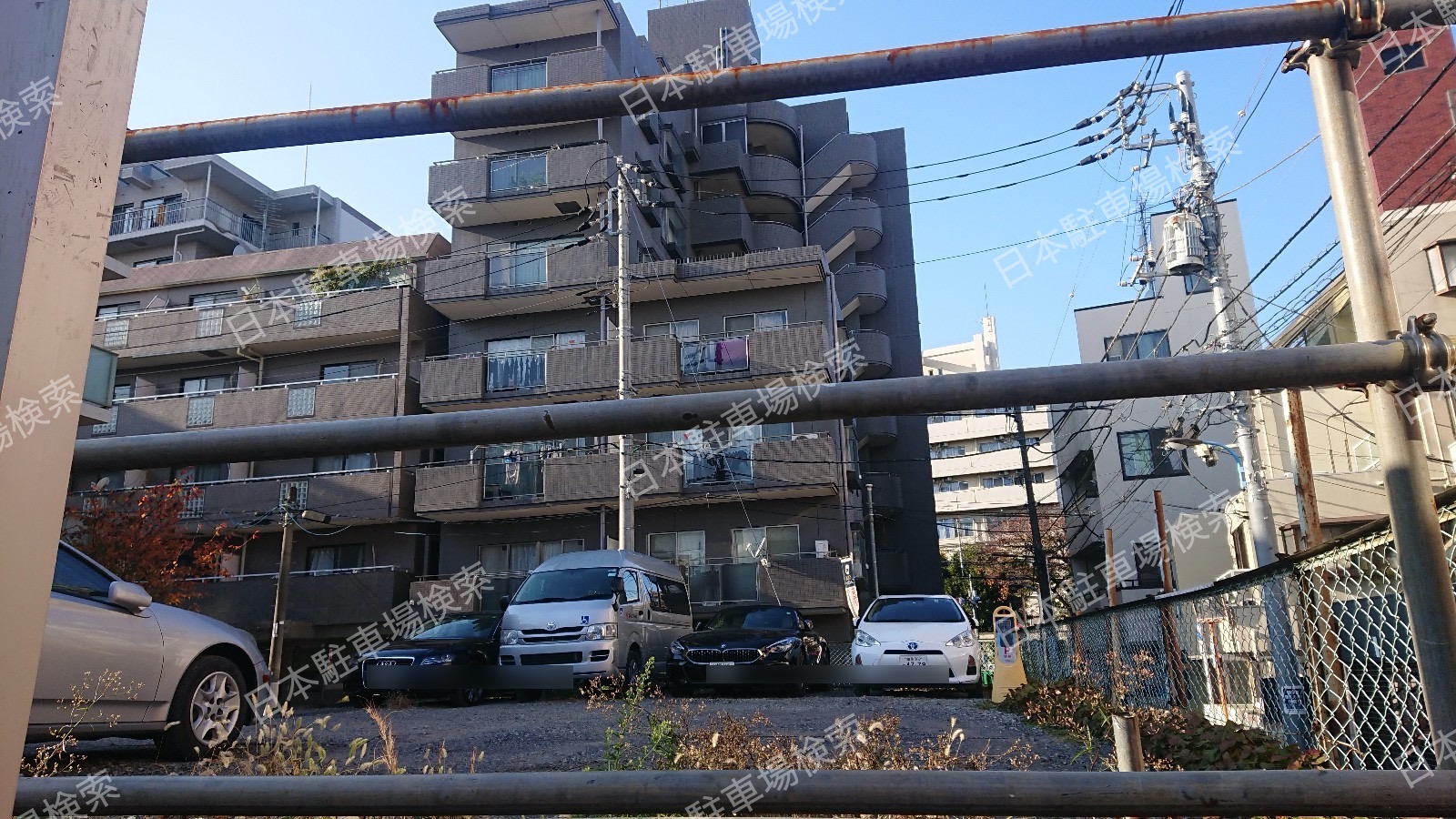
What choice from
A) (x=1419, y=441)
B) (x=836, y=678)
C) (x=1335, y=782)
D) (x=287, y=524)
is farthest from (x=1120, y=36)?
(x=287, y=524)

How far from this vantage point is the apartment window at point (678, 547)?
25734 mm

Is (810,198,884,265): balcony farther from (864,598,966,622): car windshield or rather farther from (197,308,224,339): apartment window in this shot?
(864,598,966,622): car windshield

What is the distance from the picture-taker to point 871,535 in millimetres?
31453

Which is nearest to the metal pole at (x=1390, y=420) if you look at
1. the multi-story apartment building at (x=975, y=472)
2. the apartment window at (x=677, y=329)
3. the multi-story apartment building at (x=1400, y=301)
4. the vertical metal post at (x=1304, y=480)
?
the vertical metal post at (x=1304, y=480)

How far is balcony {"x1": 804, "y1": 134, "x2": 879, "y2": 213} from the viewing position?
36.2m

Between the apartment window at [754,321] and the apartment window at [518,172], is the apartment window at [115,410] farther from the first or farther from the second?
the apartment window at [754,321]

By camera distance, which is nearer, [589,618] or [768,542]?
[589,618]

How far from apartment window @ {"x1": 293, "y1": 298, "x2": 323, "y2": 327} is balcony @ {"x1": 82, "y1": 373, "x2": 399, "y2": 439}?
5.85 feet

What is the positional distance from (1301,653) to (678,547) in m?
22.7

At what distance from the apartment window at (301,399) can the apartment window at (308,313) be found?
1.98 meters

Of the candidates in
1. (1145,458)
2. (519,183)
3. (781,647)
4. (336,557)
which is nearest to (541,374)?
(519,183)

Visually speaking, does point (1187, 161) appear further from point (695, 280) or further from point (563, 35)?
point (563, 35)

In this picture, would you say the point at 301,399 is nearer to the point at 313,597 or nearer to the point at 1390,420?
the point at 313,597

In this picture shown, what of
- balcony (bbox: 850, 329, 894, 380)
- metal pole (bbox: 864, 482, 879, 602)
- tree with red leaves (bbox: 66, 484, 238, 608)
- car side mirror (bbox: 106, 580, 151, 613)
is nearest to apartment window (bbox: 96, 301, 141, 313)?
tree with red leaves (bbox: 66, 484, 238, 608)
